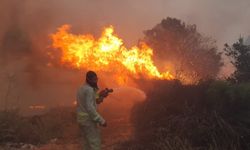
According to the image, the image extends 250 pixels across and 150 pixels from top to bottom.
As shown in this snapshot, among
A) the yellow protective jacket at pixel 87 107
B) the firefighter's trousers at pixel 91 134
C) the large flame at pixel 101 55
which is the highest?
the large flame at pixel 101 55

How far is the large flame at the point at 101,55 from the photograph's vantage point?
2228cm

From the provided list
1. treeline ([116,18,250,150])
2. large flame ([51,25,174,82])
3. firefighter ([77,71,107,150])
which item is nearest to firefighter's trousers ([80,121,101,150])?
firefighter ([77,71,107,150])

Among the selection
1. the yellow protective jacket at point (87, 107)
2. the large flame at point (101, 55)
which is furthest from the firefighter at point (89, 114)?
the large flame at point (101, 55)

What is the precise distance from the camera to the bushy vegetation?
10.2m

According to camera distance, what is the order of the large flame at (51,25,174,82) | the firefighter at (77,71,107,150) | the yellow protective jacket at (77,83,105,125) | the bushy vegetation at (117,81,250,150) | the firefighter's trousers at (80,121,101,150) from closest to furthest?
1. the yellow protective jacket at (77,83,105,125)
2. the firefighter at (77,71,107,150)
3. the firefighter's trousers at (80,121,101,150)
4. the bushy vegetation at (117,81,250,150)
5. the large flame at (51,25,174,82)

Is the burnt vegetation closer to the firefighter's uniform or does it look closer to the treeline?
the treeline

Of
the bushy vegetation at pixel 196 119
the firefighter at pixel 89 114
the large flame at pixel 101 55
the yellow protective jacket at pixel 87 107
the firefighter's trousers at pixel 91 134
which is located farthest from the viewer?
the large flame at pixel 101 55

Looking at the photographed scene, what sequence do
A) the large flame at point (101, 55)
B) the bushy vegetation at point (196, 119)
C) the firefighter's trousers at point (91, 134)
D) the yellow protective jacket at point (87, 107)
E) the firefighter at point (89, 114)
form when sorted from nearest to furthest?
the yellow protective jacket at point (87, 107)
the firefighter at point (89, 114)
the firefighter's trousers at point (91, 134)
the bushy vegetation at point (196, 119)
the large flame at point (101, 55)

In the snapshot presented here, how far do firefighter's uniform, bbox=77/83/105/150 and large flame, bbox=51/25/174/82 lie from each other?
1220 centimetres

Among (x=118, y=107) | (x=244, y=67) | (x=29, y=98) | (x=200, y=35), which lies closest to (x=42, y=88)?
(x=29, y=98)

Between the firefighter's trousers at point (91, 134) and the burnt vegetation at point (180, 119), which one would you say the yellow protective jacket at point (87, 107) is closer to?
the firefighter's trousers at point (91, 134)

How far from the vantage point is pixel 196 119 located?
11508 mm

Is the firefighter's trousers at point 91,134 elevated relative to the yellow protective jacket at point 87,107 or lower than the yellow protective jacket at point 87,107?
lower

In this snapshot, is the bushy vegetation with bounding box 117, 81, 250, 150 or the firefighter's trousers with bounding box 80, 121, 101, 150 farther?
the bushy vegetation with bounding box 117, 81, 250, 150
